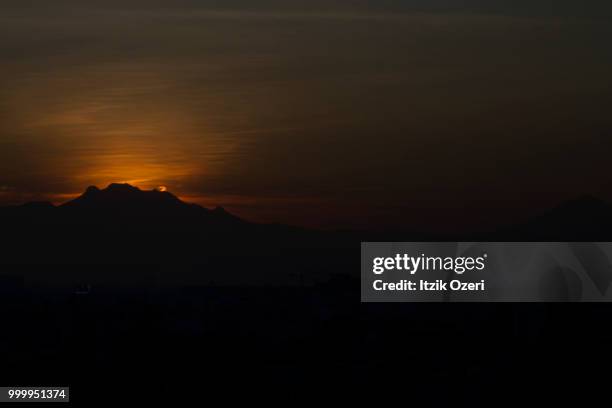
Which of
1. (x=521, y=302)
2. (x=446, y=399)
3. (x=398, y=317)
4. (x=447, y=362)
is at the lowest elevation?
(x=446, y=399)

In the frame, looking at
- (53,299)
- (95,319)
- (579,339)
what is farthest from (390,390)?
(53,299)

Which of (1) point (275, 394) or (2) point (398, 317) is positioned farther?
(2) point (398, 317)

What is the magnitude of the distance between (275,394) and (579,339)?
85.7 ft

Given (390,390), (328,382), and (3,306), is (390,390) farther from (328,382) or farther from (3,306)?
(3,306)

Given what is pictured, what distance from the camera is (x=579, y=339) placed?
77.1m

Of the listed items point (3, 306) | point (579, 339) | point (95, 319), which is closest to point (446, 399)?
point (579, 339)

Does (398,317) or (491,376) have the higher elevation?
(398,317)

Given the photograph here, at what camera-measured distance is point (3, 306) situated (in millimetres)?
122625

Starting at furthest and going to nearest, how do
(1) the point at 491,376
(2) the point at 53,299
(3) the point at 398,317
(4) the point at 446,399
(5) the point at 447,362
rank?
(2) the point at 53,299 < (3) the point at 398,317 < (5) the point at 447,362 < (1) the point at 491,376 < (4) the point at 446,399

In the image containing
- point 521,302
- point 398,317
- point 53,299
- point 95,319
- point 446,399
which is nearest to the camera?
point 446,399

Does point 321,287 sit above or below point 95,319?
above

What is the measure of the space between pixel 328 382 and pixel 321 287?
86947mm

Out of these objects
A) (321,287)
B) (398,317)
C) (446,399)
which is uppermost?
(321,287)

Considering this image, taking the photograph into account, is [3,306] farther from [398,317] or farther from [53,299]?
[398,317]
